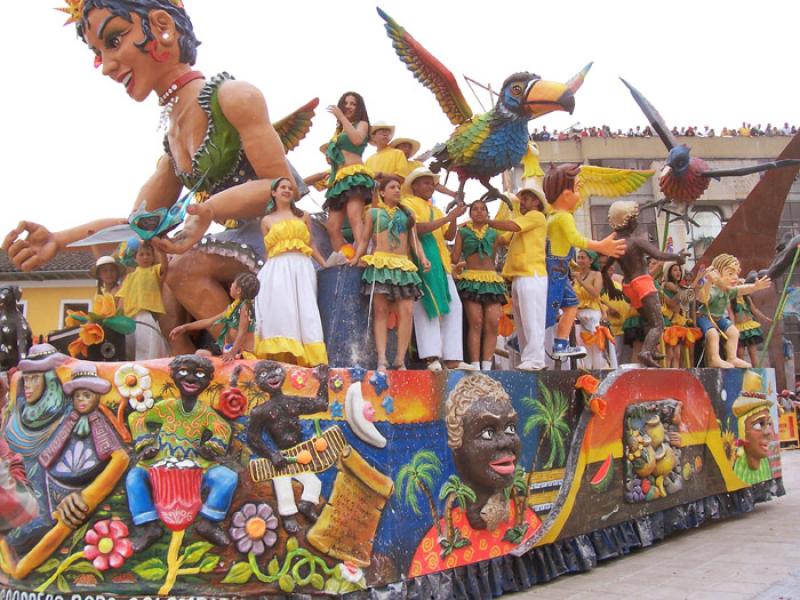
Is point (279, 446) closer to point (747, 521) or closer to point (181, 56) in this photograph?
point (181, 56)

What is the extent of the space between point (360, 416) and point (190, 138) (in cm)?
256

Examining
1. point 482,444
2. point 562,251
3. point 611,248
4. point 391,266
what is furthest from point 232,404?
point 611,248

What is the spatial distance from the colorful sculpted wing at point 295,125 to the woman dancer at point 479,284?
2008 millimetres

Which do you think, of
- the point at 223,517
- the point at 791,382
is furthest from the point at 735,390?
the point at 791,382

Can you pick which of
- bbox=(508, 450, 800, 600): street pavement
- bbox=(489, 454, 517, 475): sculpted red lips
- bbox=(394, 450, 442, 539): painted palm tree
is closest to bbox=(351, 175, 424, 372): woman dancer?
bbox=(394, 450, 442, 539): painted palm tree

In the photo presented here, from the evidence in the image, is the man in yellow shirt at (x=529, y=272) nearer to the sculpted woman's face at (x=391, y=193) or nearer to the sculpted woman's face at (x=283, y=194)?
the sculpted woman's face at (x=391, y=193)

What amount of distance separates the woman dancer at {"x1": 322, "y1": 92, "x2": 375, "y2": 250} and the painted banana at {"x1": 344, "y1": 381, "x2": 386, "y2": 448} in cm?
129

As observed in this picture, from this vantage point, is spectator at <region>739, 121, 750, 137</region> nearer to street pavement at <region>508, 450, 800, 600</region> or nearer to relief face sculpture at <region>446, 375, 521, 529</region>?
street pavement at <region>508, 450, 800, 600</region>

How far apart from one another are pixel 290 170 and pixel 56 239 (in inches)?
68.8

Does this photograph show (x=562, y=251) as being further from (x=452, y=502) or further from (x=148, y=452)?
(x=148, y=452)

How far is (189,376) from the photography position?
4.60 metres

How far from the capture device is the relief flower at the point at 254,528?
4465mm

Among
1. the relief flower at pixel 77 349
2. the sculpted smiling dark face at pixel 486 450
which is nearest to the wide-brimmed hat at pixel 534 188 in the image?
the sculpted smiling dark face at pixel 486 450

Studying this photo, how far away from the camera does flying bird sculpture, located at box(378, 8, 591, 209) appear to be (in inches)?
262
